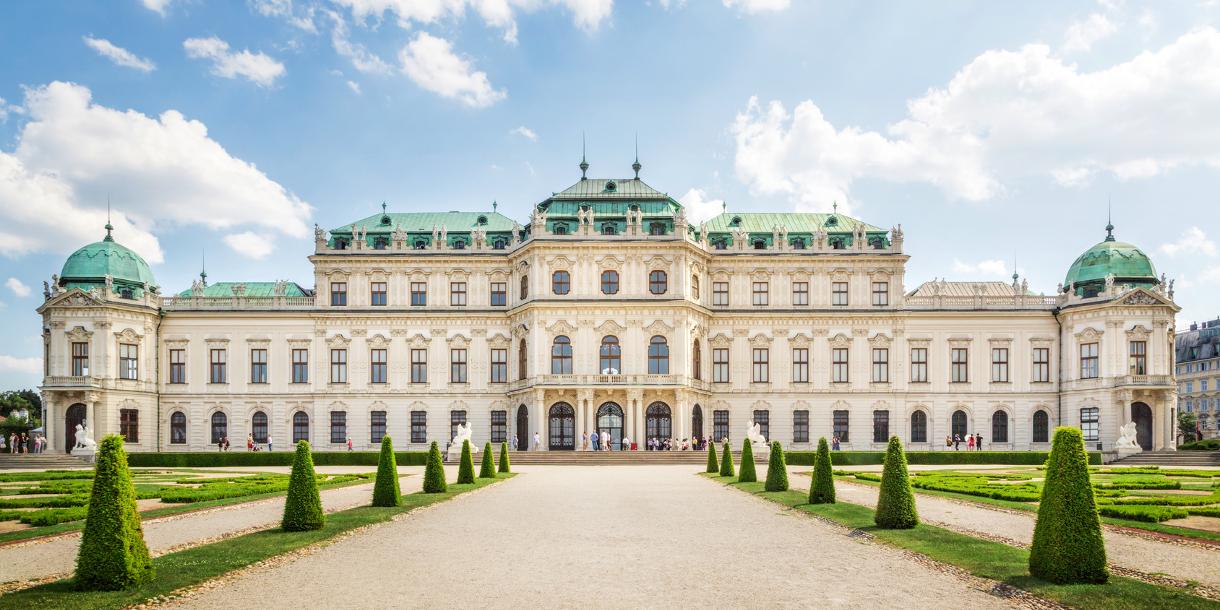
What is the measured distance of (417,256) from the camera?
63.5 metres

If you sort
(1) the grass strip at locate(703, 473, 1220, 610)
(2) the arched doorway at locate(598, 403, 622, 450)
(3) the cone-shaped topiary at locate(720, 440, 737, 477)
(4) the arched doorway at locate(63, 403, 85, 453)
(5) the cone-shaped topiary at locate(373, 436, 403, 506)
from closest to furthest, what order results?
(1) the grass strip at locate(703, 473, 1220, 610), (5) the cone-shaped topiary at locate(373, 436, 403, 506), (3) the cone-shaped topiary at locate(720, 440, 737, 477), (4) the arched doorway at locate(63, 403, 85, 453), (2) the arched doorway at locate(598, 403, 622, 450)

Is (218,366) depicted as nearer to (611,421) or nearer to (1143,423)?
(611,421)

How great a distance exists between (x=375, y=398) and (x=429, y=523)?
141 ft

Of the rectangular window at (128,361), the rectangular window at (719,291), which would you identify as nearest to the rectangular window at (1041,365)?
the rectangular window at (719,291)

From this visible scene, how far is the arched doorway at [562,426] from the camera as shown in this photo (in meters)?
61.0

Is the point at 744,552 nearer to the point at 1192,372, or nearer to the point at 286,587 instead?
the point at 286,587

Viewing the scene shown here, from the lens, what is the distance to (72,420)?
59844 mm

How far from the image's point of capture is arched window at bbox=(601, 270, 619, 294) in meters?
61.5

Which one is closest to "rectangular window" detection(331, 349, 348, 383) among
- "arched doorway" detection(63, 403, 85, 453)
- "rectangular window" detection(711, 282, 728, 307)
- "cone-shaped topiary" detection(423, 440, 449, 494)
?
"arched doorway" detection(63, 403, 85, 453)

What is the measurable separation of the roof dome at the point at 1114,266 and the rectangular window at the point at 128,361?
55.2 metres

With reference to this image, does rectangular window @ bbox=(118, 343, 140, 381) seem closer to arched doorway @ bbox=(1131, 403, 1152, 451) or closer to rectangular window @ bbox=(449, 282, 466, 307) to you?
rectangular window @ bbox=(449, 282, 466, 307)

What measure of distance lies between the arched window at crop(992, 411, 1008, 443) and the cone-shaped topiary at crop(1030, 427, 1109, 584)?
52758 millimetres

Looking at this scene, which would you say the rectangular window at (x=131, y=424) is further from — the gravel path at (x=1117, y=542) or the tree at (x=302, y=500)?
the gravel path at (x=1117, y=542)

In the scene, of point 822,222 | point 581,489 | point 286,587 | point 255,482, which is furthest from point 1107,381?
point 286,587
